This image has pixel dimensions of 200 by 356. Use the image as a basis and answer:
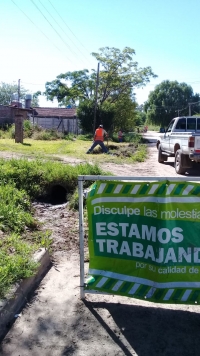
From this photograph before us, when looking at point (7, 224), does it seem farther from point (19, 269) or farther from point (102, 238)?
point (102, 238)

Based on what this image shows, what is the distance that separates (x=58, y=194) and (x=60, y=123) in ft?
124

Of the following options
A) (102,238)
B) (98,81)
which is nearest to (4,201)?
(102,238)

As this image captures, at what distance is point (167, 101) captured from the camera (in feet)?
239

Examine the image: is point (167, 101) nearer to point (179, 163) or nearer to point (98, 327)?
point (179, 163)

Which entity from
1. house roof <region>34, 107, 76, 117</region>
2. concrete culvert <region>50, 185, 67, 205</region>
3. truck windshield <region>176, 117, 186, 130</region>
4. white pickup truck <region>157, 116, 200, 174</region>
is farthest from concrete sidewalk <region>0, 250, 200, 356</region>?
house roof <region>34, 107, 76, 117</region>

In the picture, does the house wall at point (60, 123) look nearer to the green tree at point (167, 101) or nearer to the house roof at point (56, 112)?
the house roof at point (56, 112)

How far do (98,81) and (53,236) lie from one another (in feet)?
123

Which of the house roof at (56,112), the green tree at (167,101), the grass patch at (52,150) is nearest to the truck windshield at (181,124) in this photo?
the grass patch at (52,150)

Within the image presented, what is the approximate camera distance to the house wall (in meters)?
44.6

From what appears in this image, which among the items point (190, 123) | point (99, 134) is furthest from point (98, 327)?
point (99, 134)

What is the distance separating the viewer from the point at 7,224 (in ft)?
17.8

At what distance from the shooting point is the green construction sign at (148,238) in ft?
11.2

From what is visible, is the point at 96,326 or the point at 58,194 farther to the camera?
the point at 58,194

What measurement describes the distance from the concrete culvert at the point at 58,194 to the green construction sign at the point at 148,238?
4441 mm
